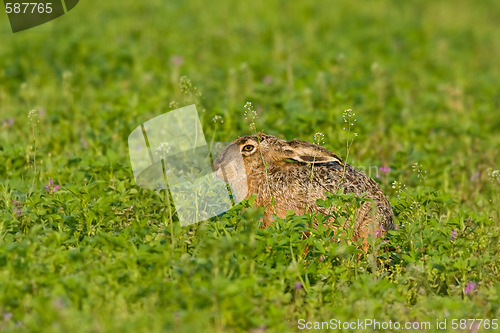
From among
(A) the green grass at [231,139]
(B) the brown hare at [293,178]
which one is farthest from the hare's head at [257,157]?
(A) the green grass at [231,139]

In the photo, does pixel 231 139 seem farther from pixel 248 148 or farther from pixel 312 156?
pixel 312 156

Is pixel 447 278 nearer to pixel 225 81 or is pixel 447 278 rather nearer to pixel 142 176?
pixel 142 176

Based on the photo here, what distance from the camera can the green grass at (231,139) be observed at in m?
5.00

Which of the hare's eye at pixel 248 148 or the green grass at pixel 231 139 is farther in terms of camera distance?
the hare's eye at pixel 248 148

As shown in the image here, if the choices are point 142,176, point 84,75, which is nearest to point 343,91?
point 84,75

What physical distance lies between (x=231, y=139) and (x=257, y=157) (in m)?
1.21

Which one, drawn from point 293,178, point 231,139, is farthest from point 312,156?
point 231,139

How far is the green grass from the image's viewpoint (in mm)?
4996

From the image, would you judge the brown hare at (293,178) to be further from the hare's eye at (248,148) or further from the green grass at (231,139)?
the green grass at (231,139)

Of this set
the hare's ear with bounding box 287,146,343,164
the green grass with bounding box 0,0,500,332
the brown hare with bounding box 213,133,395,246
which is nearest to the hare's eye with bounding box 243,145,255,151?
the brown hare with bounding box 213,133,395,246

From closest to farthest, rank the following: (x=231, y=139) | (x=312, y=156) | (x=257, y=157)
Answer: (x=312, y=156) < (x=257, y=157) < (x=231, y=139)

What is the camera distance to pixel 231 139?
7.97m

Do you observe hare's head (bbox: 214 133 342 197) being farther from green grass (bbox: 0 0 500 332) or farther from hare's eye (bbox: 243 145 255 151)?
green grass (bbox: 0 0 500 332)

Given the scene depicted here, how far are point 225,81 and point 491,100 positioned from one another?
13.7 ft
